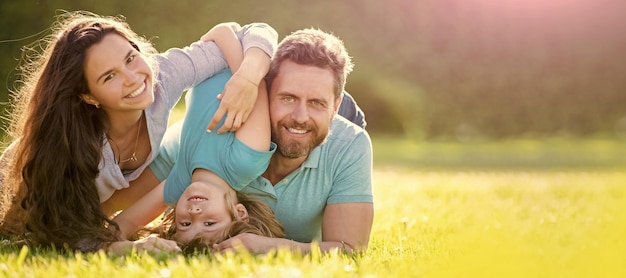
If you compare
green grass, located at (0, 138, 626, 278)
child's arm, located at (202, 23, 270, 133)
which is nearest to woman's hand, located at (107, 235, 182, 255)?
green grass, located at (0, 138, 626, 278)

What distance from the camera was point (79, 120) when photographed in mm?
4004

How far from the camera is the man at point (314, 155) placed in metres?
3.96

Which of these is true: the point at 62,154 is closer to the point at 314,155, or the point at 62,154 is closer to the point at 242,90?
the point at 242,90

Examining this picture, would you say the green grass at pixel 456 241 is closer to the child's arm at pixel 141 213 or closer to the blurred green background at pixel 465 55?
the child's arm at pixel 141 213

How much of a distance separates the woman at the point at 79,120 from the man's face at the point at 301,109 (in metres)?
0.17

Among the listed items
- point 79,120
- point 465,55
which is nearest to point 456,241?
point 79,120

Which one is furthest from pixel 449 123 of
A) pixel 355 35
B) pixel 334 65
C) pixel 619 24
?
pixel 334 65

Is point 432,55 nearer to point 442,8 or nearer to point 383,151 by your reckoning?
point 442,8

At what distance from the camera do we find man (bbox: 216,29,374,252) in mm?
3965

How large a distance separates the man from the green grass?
0.85 ft

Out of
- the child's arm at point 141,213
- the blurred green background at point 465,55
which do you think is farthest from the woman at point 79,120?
the blurred green background at point 465,55

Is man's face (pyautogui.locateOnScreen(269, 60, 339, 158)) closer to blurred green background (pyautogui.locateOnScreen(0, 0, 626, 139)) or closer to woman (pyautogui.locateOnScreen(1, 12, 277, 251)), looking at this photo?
woman (pyautogui.locateOnScreen(1, 12, 277, 251))

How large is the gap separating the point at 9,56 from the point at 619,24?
1598cm

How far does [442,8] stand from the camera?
20.2m
